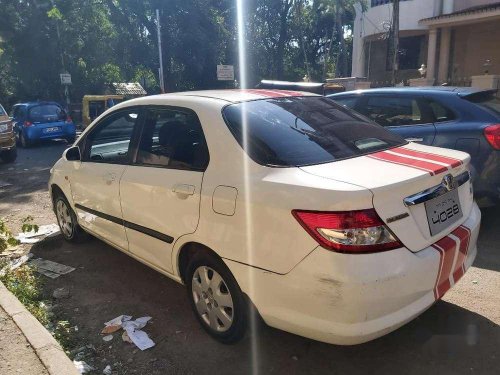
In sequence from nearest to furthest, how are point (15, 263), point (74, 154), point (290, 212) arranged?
1. point (290, 212)
2. point (74, 154)
3. point (15, 263)

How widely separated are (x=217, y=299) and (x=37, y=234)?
3.53 m

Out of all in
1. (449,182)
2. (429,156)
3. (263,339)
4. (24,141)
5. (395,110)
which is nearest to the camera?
(449,182)

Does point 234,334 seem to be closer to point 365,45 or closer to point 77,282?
point 77,282

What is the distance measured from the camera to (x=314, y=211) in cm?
222

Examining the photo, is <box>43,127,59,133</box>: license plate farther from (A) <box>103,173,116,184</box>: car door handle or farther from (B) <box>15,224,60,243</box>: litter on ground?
(A) <box>103,173,116,184</box>: car door handle

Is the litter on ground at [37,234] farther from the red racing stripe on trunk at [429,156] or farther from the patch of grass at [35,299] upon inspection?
the red racing stripe on trunk at [429,156]

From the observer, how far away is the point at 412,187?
7.81 feet

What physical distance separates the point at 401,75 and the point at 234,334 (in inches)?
924

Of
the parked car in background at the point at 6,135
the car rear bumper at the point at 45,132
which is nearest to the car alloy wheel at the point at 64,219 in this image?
the parked car in background at the point at 6,135

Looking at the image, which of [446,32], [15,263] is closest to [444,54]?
[446,32]

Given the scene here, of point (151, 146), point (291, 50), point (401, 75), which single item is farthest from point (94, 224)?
point (291, 50)

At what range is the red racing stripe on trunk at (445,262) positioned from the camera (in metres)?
2.50

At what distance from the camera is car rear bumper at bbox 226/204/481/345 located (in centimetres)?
218

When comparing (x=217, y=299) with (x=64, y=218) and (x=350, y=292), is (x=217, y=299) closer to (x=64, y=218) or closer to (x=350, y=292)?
(x=350, y=292)
